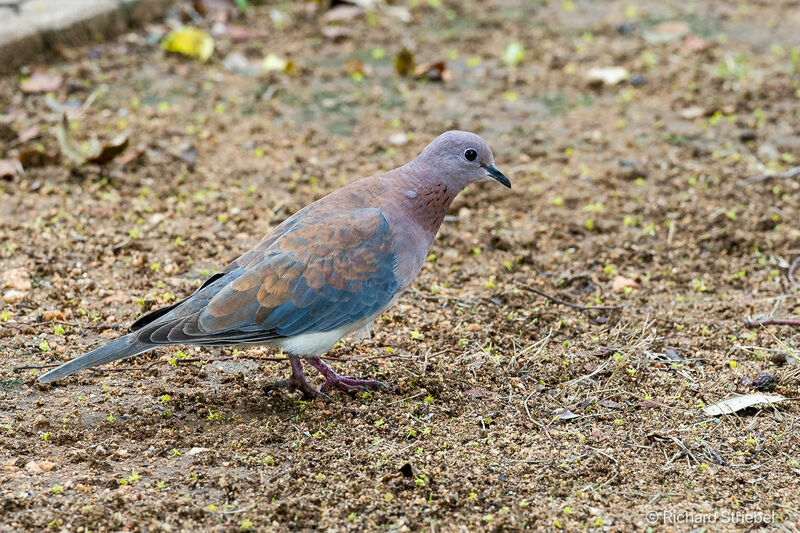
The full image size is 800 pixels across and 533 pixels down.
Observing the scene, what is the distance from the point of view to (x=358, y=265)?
12.2ft

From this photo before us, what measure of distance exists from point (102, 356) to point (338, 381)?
3.15 feet

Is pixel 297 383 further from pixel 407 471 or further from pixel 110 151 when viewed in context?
pixel 110 151

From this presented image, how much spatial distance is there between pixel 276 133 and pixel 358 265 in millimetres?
2656

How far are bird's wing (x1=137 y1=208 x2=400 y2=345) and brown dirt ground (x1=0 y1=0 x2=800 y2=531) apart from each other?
13.8 inches

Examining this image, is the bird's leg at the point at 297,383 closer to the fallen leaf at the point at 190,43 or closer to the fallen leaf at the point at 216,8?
the fallen leaf at the point at 190,43

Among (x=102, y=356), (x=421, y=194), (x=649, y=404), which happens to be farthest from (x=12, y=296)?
(x=649, y=404)

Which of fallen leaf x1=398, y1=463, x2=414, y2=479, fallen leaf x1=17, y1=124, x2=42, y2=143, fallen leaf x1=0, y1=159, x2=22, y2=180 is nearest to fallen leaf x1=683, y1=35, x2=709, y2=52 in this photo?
fallen leaf x1=17, y1=124, x2=42, y2=143

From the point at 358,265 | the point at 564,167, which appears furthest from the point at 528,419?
the point at 564,167

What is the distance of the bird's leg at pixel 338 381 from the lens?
3.80 meters

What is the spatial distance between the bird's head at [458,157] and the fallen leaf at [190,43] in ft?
11.6

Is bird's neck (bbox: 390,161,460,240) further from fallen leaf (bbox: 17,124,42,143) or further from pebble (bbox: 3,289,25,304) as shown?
fallen leaf (bbox: 17,124,42,143)

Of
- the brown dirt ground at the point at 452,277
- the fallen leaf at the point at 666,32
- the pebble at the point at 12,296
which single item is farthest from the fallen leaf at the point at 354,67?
the pebble at the point at 12,296

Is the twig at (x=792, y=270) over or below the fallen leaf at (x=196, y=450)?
below

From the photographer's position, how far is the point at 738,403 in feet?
11.9
